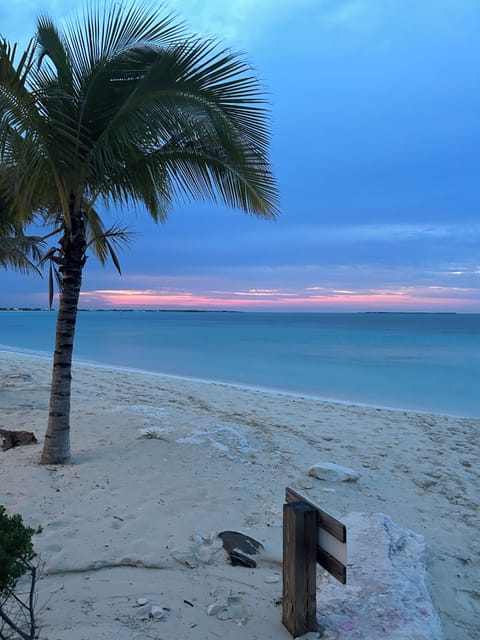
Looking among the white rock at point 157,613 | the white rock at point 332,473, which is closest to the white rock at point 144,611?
the white rock at point 157,613

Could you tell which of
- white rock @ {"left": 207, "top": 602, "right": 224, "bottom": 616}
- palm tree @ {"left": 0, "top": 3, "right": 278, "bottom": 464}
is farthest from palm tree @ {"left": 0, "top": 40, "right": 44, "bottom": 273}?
white rock @ {"left": 207, "top": 602, "right": 224, "bottom": 616}

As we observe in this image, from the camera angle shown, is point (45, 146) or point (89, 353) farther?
point (89, 353)

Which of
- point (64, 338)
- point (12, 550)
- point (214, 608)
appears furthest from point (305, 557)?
point (64, 338)

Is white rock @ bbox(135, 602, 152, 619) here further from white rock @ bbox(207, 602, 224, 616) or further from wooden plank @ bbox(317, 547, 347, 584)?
wooden plank @ bbox(317, 547, 347, 584)

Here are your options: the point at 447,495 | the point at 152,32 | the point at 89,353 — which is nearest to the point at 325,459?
the point at 447,495

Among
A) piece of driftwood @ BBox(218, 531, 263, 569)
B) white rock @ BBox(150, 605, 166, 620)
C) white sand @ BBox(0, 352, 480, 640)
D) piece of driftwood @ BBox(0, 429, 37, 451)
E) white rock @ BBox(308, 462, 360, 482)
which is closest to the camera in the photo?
white rock @ BBox(150, 605, 166, 620)

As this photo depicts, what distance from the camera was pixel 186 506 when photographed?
4.24m

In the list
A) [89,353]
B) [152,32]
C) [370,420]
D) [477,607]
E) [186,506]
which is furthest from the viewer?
[89,353]

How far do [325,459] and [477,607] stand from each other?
318 cm

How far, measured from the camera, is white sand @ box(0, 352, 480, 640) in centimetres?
274

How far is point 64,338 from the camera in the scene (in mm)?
4969

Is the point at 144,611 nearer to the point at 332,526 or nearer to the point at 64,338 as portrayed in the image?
the point at 332,526

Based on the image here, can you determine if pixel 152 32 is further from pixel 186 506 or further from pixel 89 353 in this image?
pixel 89 353

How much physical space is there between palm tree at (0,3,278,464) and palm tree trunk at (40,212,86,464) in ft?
0.04
